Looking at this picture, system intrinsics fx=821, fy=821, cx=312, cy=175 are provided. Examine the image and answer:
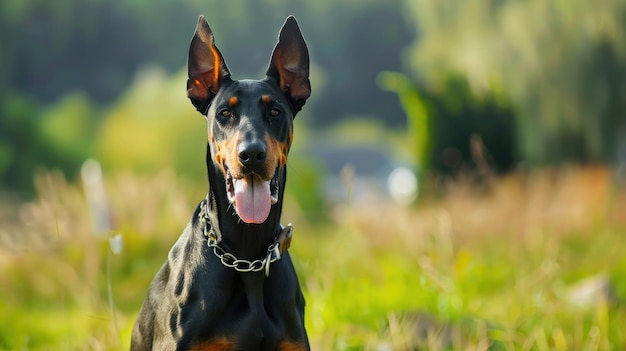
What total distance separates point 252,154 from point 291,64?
616 mm

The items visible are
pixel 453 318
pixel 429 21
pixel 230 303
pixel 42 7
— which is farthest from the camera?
pixel 42 7

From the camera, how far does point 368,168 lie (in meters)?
22.7

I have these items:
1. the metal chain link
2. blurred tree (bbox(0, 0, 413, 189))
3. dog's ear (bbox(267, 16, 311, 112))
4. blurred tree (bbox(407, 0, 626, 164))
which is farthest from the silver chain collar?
blurred tree (bbox(0, 0, 413, 189))

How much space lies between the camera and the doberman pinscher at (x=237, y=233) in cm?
274

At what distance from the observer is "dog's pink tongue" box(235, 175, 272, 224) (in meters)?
2.71

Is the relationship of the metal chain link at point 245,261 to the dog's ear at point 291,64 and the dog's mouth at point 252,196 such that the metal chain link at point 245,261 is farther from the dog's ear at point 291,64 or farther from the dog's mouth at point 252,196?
the dog's ear at point 291,64

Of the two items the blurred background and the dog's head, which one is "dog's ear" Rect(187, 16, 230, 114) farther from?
the blurred background

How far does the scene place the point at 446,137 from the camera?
13.4 metres

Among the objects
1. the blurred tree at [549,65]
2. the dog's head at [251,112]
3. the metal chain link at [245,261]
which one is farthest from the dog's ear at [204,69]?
the blurred tree at [549,65]

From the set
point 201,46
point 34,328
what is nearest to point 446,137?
point 34,328

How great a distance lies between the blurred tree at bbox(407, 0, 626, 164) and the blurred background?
3 centimetres

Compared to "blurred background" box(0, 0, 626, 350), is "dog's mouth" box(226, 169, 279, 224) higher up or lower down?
higher up

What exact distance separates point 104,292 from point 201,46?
5018 mm

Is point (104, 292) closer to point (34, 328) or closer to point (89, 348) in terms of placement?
point (34, 328)
